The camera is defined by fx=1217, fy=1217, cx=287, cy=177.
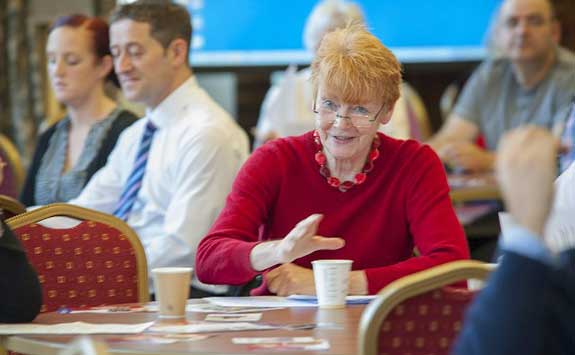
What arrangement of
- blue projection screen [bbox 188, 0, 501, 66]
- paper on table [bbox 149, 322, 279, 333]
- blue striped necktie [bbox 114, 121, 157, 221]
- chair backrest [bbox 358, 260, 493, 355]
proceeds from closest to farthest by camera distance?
chair backrest [bbox 358, 260, 493, 355] → paper on table [bbox 149, 322, 279, 333] → blue striped necktie [bbox 114, 121, 157, 221] → blue projection screen [bbox 188, 0, 501, 66]

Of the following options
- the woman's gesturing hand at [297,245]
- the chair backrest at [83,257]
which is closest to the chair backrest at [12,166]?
the chair backrest at [83,257]

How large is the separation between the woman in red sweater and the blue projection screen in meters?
4.81

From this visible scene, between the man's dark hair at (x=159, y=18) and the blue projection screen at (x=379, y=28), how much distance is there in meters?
3.63

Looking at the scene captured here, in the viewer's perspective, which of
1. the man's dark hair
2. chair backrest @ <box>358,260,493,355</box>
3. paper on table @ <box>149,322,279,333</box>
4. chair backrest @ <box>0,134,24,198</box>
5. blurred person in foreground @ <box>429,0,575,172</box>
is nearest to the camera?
chair backrest @ <box>358,260,493,355</box>

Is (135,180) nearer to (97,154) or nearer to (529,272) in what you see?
(97,154)

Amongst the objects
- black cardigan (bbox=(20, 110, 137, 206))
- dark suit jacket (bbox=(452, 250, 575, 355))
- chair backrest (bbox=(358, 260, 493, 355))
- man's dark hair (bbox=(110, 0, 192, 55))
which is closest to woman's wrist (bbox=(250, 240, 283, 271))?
chair backrest (bbox=(358, 260, 493, 355))

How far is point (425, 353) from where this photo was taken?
1862mm

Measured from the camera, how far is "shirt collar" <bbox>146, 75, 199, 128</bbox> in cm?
379

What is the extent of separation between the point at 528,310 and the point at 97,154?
9.97ft

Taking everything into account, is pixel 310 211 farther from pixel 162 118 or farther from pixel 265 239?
pixel 162 118

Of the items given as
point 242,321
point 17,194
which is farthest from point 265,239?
point 17,194

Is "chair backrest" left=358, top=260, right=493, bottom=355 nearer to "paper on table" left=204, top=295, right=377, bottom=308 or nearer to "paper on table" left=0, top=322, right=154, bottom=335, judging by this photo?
"paper on table" left=0, top=322, right=154, bottom=335

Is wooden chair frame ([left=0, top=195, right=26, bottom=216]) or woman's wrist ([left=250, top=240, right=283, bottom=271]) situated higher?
wooden chair frame ([left=0, top=195, right=26, bottom=216])

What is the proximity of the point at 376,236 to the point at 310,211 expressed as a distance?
16 centimetres
